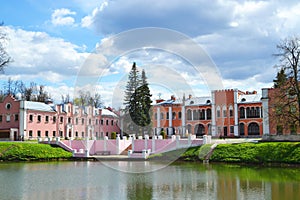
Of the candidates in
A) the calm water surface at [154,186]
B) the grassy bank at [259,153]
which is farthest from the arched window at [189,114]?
the calm water surface at [154,186]

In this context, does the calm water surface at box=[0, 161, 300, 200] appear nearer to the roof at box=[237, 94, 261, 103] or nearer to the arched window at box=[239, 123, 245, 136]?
the arched window at box=[239, 123, 245, 136]

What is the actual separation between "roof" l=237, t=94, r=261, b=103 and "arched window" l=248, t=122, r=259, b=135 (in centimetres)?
352

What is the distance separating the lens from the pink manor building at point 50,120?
49.3 metres

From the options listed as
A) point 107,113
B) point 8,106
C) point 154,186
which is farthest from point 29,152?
point 107,113

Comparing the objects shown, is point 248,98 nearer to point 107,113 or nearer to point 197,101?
point 197,101

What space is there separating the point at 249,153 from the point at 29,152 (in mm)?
21605

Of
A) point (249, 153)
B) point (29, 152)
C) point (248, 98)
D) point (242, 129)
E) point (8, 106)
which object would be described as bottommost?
point (29, 152)

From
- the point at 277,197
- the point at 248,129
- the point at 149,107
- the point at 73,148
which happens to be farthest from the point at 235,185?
the point at 248,129

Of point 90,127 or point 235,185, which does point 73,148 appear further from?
point 235,185

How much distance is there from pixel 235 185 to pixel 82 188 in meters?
7.65

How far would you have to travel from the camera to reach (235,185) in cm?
1842

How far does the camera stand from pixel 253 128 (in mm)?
54344

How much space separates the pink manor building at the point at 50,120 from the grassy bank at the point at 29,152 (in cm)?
729

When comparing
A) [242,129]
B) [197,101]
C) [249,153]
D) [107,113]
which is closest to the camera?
[249,153]
